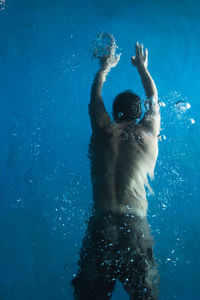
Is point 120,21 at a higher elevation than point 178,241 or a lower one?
higher

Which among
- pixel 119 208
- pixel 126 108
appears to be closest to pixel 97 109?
pixel 126 108

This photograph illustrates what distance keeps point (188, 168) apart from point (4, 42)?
12.1 ft

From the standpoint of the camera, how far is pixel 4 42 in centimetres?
363

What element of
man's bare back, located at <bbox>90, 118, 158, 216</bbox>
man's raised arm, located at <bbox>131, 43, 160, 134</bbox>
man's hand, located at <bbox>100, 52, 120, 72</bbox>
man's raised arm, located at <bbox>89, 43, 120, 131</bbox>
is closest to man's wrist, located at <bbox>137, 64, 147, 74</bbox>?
man's raised arm, located at <bbox>131, 43, 160, 134</bbox>

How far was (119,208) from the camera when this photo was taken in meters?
1.44

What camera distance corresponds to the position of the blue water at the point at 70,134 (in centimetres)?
276

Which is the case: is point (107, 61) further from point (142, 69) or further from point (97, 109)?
point (97, 109)

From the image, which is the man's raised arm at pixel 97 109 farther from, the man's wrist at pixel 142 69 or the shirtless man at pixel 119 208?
the man's wrist at pixel 142 69

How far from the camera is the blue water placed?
2762mm

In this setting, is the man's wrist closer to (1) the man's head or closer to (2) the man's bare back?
(1) the man's head

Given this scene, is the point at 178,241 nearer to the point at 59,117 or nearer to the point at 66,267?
the point at 66,267

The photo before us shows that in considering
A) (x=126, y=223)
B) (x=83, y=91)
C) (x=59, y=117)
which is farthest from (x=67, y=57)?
(x=126, y=223)

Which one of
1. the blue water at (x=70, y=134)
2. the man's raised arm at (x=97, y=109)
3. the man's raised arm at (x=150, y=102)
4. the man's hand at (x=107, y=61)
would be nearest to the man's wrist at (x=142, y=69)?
the man's raised arm at (x=150, y=102)

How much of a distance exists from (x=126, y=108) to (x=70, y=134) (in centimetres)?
206
